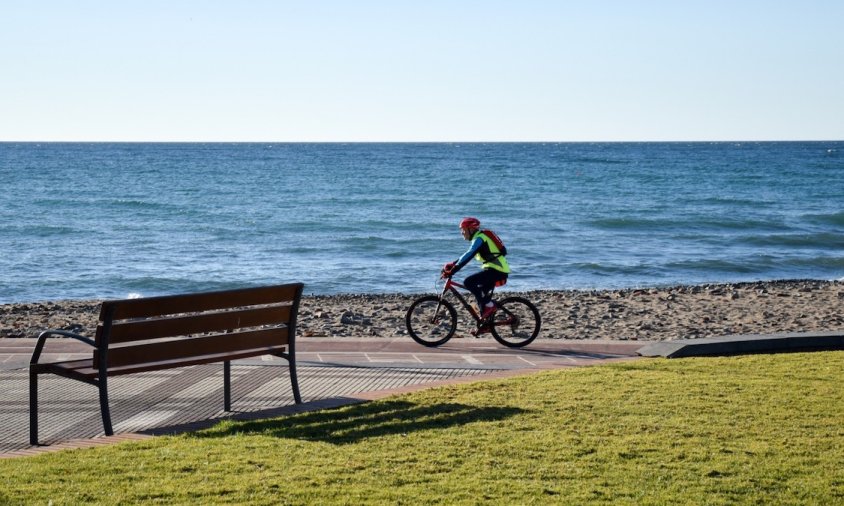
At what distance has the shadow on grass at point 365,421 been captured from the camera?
6.82 m

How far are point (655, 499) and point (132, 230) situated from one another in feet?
120

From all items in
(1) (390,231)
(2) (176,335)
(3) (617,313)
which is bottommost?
(3) (617,313)

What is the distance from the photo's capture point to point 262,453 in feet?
20.5

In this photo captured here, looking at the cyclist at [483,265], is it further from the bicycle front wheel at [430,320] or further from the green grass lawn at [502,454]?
the green grass lawn at [502,454]

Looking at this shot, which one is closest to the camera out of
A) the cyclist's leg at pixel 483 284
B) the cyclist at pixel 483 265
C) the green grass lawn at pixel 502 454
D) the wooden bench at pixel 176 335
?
the green grass lawn at pixel 502 454

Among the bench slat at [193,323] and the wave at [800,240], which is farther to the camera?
the wave at [800,240]

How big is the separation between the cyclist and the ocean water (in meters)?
12.0

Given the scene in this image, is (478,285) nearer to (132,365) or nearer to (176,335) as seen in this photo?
(176,335)

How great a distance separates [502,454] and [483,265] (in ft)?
19.8

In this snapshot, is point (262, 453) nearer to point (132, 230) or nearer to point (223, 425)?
point (223, 425)

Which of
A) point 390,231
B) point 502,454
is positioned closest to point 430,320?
point 502,454

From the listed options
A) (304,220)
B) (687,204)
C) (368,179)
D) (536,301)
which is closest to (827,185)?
(687,204)

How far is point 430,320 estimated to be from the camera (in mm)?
12719

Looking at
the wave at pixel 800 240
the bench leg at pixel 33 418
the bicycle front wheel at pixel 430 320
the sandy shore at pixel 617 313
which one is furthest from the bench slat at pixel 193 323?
the wave at pixel 800 240
